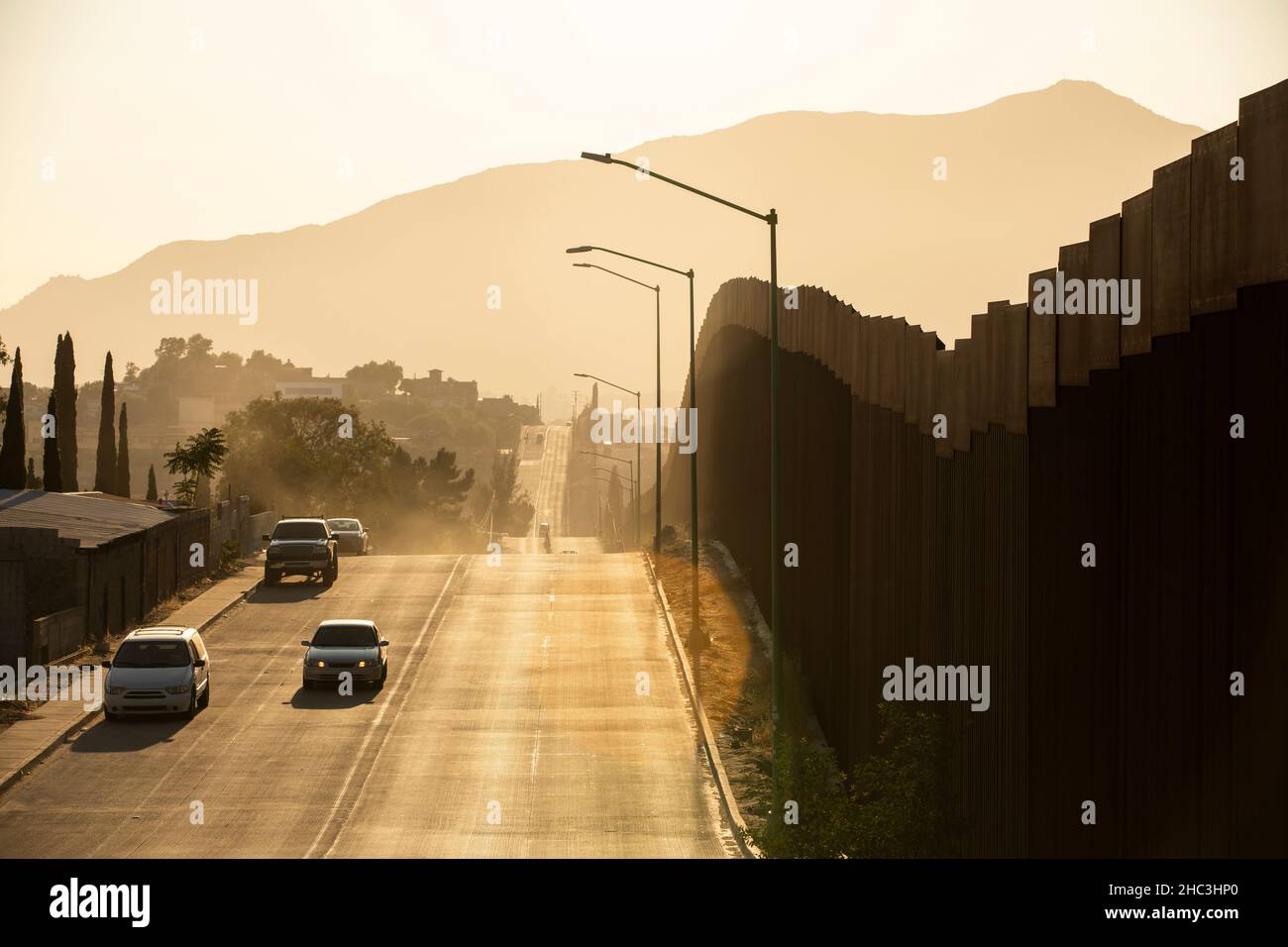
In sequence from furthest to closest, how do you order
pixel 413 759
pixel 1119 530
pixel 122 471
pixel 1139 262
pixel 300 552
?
pixel 122 471 → pixel 300 552 → pixel 413 759 → pixel 1119 530 → pixel 1139 262

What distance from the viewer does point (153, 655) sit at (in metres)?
35.9

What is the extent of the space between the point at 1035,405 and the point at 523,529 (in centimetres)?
16475

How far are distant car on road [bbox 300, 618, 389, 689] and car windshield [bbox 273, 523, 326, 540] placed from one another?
53.1 feet

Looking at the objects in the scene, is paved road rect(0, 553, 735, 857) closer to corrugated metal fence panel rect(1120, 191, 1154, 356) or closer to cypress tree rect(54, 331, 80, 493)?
corrugated metal fence panel rect(1120, 191, 1154, 356)

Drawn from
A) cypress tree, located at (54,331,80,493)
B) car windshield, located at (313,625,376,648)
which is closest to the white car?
car windshield, located at (313,625,376,648)

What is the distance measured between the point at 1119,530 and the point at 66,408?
7901cm

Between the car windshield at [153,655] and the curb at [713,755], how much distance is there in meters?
12.0

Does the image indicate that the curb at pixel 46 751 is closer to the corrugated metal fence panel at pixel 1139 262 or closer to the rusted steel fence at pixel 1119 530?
the rusted steel fence at pixel 1119 530

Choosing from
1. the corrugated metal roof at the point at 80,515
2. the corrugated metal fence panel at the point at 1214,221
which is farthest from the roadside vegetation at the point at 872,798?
the corrugated metal roof at the point at 80,515

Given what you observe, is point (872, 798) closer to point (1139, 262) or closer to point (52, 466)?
point (1139, 262)

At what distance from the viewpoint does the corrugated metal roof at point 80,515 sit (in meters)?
46.4

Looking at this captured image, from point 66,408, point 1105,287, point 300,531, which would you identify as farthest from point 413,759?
point 66,408

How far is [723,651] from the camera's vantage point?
45.1 metres
